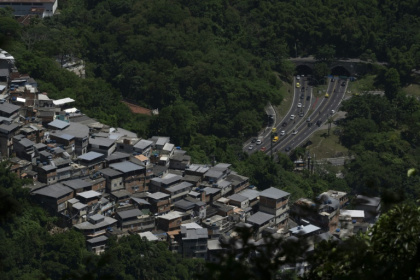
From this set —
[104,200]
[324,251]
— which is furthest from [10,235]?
[324,251]

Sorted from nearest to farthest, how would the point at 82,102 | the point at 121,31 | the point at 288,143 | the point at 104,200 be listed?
1. the point at 104,200
2. the point at 82,102
3. the point at 288,143
4. the point at 121,31

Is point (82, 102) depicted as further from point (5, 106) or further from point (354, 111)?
point (354, 111)

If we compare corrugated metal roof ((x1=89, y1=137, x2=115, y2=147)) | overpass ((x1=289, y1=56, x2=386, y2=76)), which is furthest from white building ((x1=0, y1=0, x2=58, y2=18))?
corrugated metal roof ((x1=89, y1=137, x2=115, y2=147))

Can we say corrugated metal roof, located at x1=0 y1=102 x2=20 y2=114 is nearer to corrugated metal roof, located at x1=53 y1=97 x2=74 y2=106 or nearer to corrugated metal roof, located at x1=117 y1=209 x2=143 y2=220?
corrugated metal roof, located at x1=53 y1=97 x2=74 y2=106

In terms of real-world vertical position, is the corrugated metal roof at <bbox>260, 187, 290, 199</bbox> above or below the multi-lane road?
above

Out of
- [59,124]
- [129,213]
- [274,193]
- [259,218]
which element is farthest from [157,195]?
[59,124]

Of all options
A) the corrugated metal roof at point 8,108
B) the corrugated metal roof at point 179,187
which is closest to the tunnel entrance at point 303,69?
the corrugated metal roof at point 179,187
